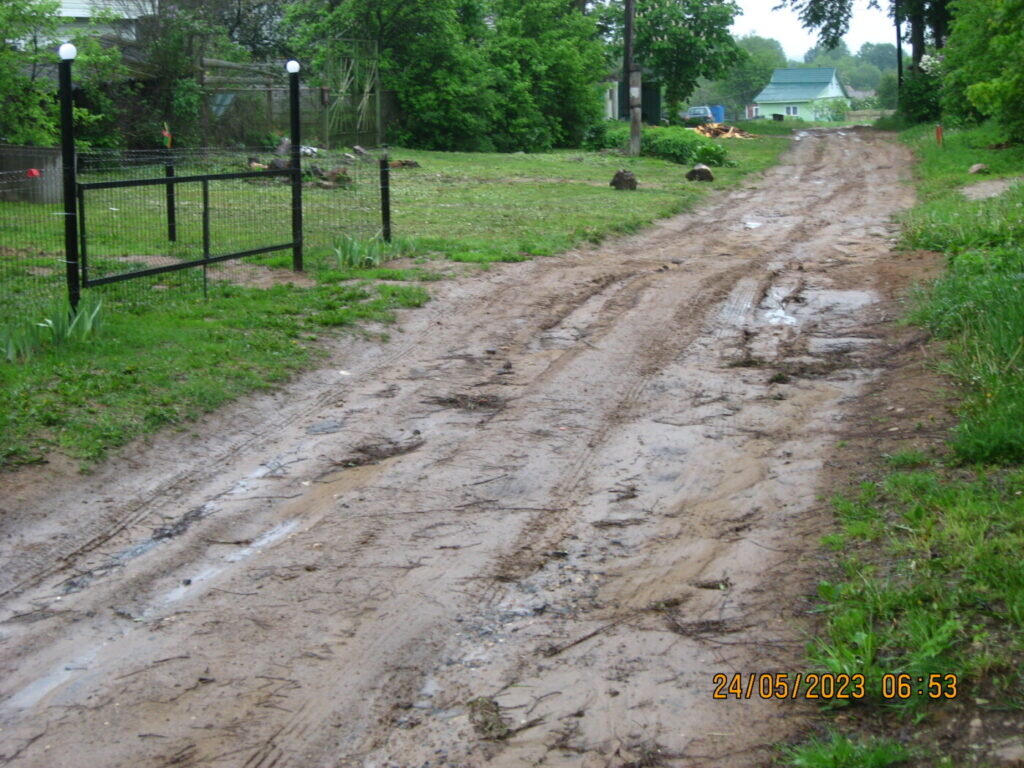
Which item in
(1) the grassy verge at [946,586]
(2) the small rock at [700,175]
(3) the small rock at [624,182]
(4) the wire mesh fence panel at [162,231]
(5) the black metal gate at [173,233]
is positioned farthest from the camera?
(2) the small rock at [700,175]

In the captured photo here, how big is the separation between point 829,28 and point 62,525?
56.3m

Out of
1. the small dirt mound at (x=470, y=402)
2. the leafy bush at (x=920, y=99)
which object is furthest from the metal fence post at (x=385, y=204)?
the leafy bush at (x=920, y=99)

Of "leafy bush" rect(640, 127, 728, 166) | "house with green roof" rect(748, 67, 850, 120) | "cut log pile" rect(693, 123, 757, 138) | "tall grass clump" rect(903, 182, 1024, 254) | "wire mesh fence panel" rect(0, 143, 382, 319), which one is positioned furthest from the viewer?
"house with green roof" rect(748, 67, 850, 120)

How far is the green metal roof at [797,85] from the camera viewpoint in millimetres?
103625

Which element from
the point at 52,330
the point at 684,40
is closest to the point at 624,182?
the point at 52,330

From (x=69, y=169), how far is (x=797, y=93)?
338 feet

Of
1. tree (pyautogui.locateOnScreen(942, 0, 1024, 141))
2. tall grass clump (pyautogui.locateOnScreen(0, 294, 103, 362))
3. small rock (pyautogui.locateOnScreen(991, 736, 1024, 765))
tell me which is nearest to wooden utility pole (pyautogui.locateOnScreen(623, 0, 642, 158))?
tree (pyautogui.locateOnScreen(942, 0, 1024, 141))

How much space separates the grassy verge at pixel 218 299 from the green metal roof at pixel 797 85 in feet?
293

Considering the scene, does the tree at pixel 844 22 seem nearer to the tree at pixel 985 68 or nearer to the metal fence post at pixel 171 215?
the tree at pixel 985 68

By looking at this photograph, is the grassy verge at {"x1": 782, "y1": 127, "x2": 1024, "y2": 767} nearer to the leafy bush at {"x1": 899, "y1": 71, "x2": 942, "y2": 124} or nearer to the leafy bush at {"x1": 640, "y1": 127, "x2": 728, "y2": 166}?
the leafy bush at {"x1": 640, "y1": 127, "x2": 728, "y2": 166}

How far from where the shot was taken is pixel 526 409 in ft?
26.5
